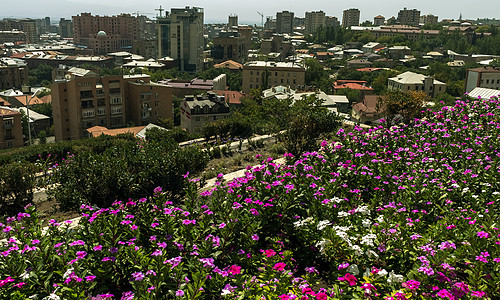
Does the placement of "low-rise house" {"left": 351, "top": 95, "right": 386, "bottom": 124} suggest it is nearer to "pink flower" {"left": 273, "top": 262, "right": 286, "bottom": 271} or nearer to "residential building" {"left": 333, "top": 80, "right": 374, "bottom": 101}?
"residential building" {"left": 333, "top": 80, "right": 374, "bottom": 101}

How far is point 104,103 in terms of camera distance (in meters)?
45.7

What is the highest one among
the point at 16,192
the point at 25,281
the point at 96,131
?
the point at 25,281

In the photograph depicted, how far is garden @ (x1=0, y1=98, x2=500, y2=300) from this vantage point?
5.05m

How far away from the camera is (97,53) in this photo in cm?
14762

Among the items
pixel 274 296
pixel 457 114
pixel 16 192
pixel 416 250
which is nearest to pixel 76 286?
pixel 274 296

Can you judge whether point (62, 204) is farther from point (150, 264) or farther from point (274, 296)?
point (274, 296)

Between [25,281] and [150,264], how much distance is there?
1502 mm

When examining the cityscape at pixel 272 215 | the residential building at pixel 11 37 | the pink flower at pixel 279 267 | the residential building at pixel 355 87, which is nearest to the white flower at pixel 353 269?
the cityscape at pixel 272 215

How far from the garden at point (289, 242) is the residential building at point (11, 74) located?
9115 centimetres

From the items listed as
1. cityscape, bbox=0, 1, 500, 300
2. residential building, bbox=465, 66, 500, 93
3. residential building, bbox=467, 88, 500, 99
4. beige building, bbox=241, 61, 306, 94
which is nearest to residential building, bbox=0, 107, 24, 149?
cityscape, bbox=0, 1, 500, 300

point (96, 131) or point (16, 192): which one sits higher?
point (16, 192)

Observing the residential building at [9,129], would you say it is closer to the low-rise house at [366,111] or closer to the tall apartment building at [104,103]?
the tall apartment building at [104,103]

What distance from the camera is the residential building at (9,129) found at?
38.6 metres

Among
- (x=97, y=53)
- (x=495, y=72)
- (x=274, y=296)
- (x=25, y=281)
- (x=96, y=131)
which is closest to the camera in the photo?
(x=274, y=296)
